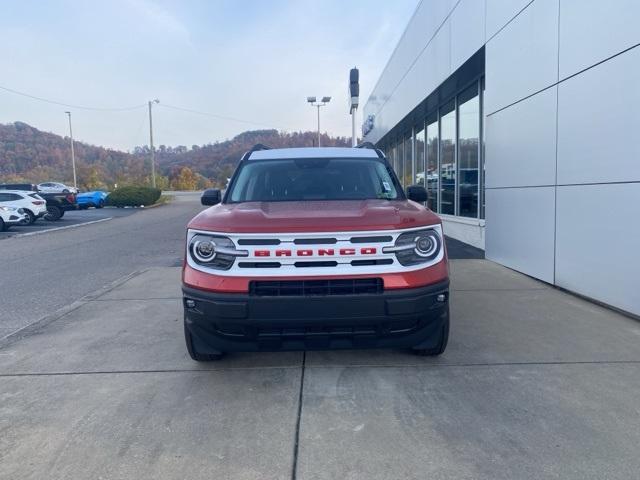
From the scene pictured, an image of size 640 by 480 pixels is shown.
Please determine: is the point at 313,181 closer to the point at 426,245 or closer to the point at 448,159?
the point at 426,245

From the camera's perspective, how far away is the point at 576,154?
628 centimetres

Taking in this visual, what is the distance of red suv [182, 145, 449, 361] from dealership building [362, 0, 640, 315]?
303 cm

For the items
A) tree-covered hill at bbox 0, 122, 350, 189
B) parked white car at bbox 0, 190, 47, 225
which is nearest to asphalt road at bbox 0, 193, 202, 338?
parked white car at bbox 0, 190, 47, 225

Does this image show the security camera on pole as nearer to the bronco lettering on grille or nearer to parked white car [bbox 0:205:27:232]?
parked white car [bbox 0:205:27:232]

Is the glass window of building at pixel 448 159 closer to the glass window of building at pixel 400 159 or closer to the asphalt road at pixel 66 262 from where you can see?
the asphalt road at pixel 66 262

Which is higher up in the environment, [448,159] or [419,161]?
[419,161]

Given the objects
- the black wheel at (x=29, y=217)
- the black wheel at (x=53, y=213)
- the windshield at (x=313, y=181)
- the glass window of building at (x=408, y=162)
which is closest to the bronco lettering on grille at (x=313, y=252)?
the windshield at (x=313, y=181)

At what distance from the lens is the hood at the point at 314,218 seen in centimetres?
350

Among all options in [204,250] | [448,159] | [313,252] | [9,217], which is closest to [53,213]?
[9,217]

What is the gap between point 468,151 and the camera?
1186 cm

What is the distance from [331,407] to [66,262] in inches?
369

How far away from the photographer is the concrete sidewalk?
2771 millimetres

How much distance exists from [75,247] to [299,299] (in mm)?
12279

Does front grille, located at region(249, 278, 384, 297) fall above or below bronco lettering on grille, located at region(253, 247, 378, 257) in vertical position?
below
